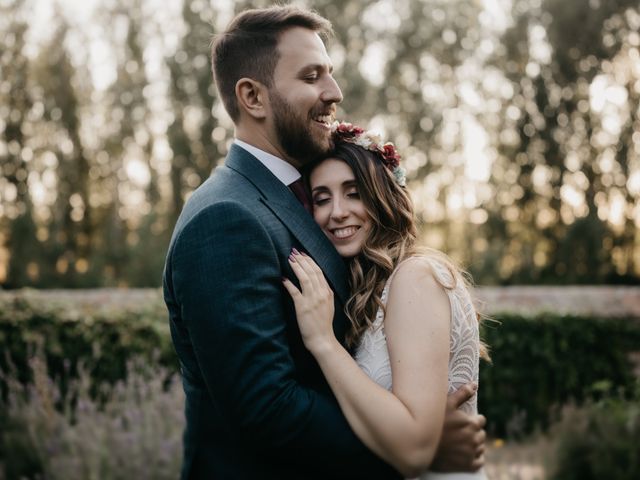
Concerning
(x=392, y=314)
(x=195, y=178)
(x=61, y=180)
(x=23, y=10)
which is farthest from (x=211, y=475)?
(x=23, y=10)

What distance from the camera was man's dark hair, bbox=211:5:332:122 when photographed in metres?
2.44

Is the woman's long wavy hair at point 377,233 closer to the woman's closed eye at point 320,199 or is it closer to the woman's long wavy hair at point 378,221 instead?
the woman's long wavy hair at point 378,221

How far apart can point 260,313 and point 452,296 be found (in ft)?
2.40

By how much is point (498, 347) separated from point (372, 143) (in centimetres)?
541

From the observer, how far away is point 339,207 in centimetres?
264

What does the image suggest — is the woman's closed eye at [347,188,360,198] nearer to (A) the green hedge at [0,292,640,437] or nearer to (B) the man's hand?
(B) the man's hand

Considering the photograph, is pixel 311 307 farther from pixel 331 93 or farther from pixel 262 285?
pixel 331 93

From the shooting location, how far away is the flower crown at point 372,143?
9.28ft

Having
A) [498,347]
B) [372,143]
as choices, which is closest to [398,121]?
[498,347]

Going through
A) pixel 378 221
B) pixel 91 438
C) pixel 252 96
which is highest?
pixel 252 96

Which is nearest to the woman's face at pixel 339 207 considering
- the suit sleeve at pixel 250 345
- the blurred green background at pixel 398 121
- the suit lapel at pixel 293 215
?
the suit lapel at pixel 293 215

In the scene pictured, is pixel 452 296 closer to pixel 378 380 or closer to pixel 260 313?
pixel 378 380

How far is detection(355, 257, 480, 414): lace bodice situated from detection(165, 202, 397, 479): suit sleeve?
314 millimetres

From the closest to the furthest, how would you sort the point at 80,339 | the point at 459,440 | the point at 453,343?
the point at 459,440 < the point at 453,343 < the point at 80,339
